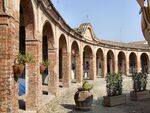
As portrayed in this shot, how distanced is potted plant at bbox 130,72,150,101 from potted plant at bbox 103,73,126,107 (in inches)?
56.9

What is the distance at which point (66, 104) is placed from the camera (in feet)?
47.0

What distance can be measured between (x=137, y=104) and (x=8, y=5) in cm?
853

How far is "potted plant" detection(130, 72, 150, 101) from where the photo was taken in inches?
615

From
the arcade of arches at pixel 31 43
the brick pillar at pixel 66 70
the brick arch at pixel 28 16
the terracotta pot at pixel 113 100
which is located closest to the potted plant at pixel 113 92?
the terracotta pot at pixel 113 100

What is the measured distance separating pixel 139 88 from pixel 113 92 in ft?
8.75

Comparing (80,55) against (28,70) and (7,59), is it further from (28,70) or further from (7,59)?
(7,59)

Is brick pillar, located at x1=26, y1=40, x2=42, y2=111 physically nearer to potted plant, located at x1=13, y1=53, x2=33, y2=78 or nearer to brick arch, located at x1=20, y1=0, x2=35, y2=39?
brick arch, located at x1=20, y1=0, x2=35, y2=39

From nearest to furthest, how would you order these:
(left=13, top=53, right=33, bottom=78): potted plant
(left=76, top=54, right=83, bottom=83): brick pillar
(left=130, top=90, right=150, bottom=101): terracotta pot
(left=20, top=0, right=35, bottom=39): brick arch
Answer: (left=13, top=53, right=33, bottom=78): potted plant
(left=20, top=0, right=35, bottom=39): brick arch
(left=130, top=90, right=150, bottom=101): terracotta pot
(left=76, top=54, right=83, bottom=83): brick pillar

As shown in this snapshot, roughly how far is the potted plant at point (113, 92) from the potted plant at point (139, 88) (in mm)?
1445

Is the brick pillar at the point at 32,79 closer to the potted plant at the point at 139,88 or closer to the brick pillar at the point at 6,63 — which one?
the brick pillar at the point at 6,63

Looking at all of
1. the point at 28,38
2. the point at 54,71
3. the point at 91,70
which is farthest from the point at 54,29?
the point at 91,70

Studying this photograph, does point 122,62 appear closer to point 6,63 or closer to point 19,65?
point 19,65

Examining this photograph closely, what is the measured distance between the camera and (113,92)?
14242mm

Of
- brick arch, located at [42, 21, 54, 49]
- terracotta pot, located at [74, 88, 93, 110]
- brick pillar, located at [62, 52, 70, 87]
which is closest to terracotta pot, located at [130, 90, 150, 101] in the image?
terracotta pot, located at [74, 88, 93, 110]
